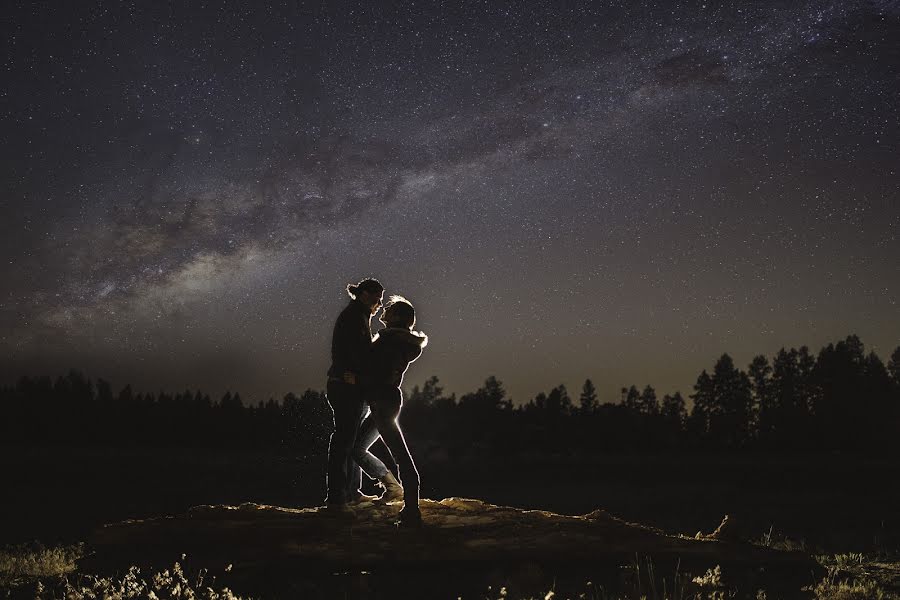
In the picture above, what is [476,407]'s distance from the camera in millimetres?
98875

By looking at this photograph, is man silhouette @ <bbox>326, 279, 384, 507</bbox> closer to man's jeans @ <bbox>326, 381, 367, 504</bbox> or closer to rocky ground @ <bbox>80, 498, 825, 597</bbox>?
man's jeans @ <bbox>326, 381, 367, 504</bbox>

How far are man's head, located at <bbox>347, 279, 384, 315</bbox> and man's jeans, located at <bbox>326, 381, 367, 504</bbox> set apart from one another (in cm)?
106

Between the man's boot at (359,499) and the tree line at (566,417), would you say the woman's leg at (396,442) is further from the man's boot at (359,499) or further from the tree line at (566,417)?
the tree line at (566,417)

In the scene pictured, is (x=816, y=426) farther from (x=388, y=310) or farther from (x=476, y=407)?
(x=388, y=310)

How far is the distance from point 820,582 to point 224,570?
658 cm

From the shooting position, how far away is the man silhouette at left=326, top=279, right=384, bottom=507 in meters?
8.08

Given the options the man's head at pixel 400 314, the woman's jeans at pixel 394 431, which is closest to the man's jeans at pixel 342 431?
the woman's jeans at pixel 394 431

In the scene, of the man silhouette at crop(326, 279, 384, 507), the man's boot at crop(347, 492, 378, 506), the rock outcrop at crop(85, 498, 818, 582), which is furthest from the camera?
the man's boot at crop(347, 492, 378, 506)

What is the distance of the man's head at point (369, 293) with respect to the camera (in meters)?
8.30

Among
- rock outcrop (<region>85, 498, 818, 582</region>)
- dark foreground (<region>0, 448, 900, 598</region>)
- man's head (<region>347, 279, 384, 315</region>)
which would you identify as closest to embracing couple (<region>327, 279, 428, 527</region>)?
man's head (<region>347, 279, 384, 315</region>)

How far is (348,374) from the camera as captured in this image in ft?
26.2

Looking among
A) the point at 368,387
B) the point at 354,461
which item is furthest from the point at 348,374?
the point at 354,461

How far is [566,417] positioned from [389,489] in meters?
89.0

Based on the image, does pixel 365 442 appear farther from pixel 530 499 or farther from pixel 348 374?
pixel 530 499
